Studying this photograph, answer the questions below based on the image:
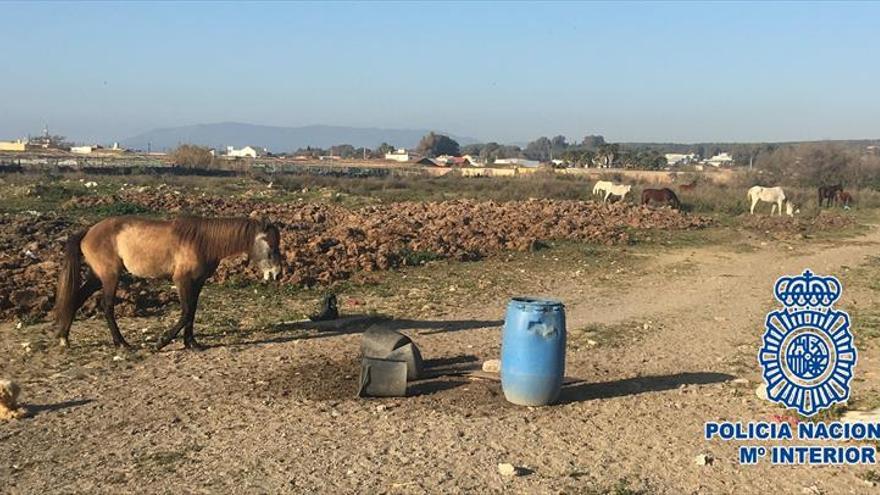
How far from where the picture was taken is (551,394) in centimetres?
700

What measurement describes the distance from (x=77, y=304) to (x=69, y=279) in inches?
12.2

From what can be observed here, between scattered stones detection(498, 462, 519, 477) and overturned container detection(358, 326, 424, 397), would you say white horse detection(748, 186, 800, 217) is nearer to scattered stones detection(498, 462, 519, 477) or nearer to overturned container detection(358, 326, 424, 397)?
overturned container detection(358, 326, 424, 397)

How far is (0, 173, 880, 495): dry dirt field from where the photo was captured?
5418mm

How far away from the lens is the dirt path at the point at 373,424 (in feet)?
17.6

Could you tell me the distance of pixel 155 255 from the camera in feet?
28.4

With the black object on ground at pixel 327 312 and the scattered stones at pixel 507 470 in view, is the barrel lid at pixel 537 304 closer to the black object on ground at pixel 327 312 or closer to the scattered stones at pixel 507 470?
the scattered stones at pixel 507 470

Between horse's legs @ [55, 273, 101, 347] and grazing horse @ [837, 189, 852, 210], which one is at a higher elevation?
grazing horse @ [837, 189, 852, 210]

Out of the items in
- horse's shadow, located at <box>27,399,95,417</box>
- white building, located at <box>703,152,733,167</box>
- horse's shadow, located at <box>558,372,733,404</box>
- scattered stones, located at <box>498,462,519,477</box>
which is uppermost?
white building, located at <box>703,152,733,167</box>

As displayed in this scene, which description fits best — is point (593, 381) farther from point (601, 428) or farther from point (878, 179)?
point (878, 179)

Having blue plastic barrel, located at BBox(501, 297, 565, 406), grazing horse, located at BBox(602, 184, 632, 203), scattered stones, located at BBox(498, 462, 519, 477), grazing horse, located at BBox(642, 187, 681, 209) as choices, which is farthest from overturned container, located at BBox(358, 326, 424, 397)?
grazing horse, located at BBox(602, 184, 632, 203)

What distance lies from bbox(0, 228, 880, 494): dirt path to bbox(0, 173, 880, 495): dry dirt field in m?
0.02

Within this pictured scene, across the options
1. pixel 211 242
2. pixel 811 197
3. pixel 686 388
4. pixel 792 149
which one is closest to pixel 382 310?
pixel 211 242

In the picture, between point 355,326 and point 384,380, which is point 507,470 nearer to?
point 384,380

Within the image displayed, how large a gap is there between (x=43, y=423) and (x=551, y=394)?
4261mm
